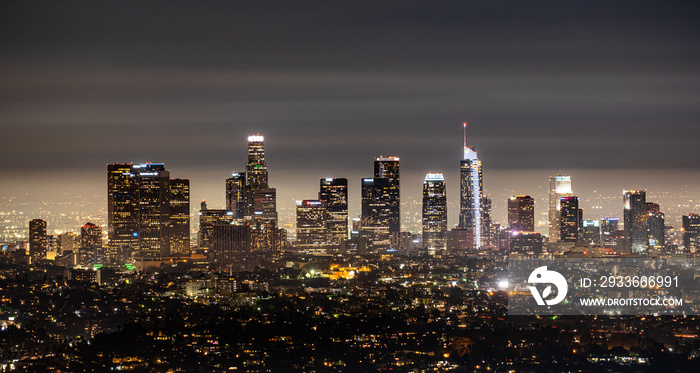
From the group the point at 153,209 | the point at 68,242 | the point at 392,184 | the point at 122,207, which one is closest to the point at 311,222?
the point at 392,184

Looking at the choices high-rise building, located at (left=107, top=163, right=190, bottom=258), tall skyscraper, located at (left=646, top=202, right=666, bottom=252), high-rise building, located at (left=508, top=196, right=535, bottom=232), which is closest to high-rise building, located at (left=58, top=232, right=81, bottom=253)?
high-rise building, located at (left=107, top=163, right=190, bottom=258)

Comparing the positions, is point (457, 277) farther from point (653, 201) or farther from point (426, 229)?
point (426, 229)

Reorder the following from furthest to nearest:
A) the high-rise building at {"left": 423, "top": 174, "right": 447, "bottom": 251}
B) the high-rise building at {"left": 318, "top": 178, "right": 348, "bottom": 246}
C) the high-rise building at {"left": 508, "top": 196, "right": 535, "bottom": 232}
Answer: the high-rise building at {"left": 423, "top": 174, "right": 447, "bottom": 251} < the high-rise building at {"left": 318, "top": 178, "right": 348, "bottom": 246} < the high-rise building at {"left": 508, "top": 196, "right": 535, "bottom": 232}

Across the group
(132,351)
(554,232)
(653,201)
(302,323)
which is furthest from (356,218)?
(132,351)

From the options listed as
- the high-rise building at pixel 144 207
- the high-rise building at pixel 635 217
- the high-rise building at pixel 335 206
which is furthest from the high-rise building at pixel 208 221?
the high-rise building at pixel 635 217

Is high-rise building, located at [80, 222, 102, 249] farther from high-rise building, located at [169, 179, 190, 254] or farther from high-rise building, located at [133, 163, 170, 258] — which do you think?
high-rise building, located at [169, 179, 190, 254]
